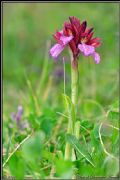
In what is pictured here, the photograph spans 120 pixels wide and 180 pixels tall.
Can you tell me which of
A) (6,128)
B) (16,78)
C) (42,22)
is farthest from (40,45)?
(6,128)

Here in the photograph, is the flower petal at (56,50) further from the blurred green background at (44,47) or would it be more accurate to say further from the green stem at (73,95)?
the blurred green background at (44,47)

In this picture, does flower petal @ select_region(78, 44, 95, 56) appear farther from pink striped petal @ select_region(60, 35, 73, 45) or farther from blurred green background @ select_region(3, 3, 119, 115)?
blurred green background @ select_region(3, 3, 119, 115)

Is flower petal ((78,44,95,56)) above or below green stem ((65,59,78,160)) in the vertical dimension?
above

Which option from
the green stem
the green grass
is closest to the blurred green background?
the green grass

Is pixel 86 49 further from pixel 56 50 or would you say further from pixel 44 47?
pixel 44 47

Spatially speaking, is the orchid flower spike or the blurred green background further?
the blurred green background

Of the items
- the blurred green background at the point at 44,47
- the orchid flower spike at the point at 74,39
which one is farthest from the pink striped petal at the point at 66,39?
the blurred green background at the point at 44,47
